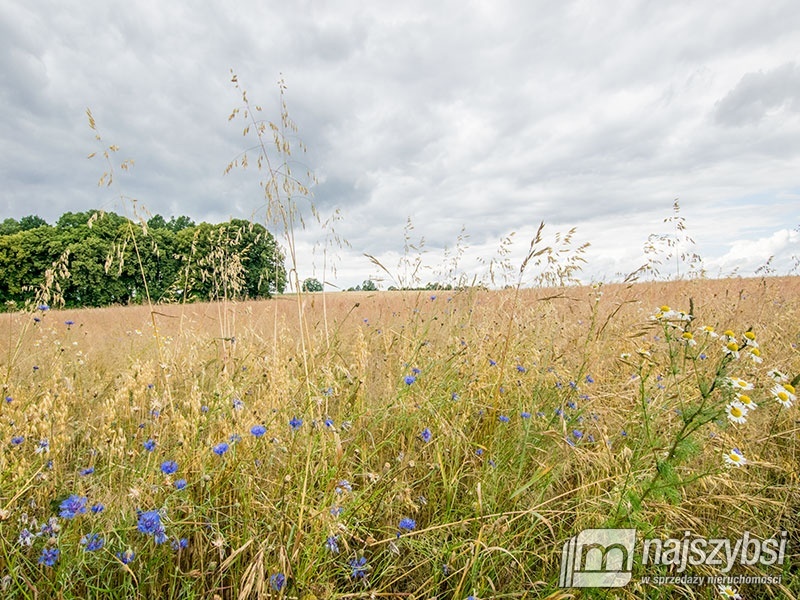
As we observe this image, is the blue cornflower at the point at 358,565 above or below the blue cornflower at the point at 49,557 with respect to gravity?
below

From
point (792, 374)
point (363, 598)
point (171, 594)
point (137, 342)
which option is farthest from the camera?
point (137, 342)

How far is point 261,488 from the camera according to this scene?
145 centimetres

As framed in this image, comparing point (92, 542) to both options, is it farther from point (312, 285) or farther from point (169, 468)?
point (312, 285)

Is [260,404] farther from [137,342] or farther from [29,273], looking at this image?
[29,273]

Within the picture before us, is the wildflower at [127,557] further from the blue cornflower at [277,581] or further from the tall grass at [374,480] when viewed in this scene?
the blue cornflower at [277,581]

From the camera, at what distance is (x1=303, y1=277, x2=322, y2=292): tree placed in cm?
247

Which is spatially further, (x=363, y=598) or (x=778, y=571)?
(x=778, y=571)

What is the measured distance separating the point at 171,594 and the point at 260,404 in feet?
3.17

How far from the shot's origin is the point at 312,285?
2.69m

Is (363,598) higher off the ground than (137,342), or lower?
lower

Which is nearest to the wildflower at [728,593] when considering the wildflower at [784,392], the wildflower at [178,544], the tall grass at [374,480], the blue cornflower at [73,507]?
the tall grass at [374,480]

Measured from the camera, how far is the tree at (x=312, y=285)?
2.47m

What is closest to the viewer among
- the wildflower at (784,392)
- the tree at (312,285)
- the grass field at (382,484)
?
the grass field at (382,484)

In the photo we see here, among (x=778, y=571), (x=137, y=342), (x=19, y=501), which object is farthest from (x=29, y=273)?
(x=778, y=571)
